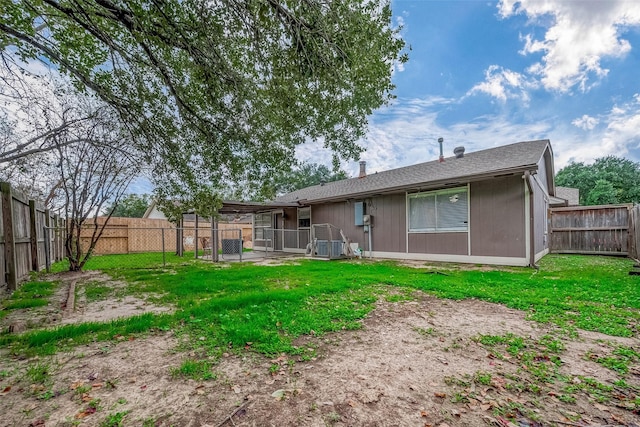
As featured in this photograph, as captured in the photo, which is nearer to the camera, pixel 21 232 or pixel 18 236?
pixel 18 236

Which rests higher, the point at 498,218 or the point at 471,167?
the point at 471,167

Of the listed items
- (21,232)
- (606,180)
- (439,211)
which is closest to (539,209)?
(439,211)

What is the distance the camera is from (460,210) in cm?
842

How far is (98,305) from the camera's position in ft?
13.3

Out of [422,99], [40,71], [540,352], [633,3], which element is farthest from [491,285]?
[422,99]

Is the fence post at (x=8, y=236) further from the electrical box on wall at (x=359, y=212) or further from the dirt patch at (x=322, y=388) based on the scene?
the electrical box on wall at (x=359, y=212)

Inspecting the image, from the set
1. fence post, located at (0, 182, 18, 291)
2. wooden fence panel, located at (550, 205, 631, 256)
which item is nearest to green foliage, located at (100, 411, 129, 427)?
fence post, located at (0, 182, 18, 291)

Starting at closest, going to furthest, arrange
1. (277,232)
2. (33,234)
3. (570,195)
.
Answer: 1. (33,234)
2. (277,232)
3. (570,195)

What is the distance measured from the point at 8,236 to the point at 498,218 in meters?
10.7

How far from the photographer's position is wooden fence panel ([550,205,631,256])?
32.9 feet

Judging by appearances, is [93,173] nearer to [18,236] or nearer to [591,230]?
[18,236]

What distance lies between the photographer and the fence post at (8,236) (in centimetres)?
450

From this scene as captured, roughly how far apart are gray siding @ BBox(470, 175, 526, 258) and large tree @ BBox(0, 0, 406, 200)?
4783 millimetres

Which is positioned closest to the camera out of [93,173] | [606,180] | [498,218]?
[93,173]
